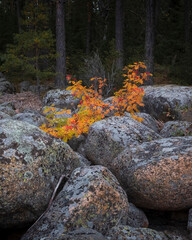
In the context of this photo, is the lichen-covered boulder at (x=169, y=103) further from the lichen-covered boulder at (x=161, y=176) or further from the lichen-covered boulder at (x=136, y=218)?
the lichen-covered boulder at (x=136, y=218)

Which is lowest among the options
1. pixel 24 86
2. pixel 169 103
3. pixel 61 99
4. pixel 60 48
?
pixel 24 86

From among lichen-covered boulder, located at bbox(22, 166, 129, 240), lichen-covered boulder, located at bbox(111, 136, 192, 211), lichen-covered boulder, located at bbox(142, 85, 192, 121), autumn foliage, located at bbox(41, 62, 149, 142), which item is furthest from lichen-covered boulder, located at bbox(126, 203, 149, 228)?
lichen-covered boulder, located at bbox(142, 85, 192, 121)

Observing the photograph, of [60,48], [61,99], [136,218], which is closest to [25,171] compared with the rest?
[136,218]

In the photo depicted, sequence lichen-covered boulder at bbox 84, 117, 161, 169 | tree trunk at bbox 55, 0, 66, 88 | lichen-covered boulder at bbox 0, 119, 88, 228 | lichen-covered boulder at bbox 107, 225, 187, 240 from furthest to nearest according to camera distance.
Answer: tree trunk at bbox 55, 0, 66, 88, lichen-covered boulder at bbox 84, 117, 161, 169, lichen-covered boulder at bbox 0, 119, 88, 228, lichen-covered boulder at bbox 107, 225, 187, 240

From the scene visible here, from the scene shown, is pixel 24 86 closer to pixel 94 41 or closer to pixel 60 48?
pixel 60 48

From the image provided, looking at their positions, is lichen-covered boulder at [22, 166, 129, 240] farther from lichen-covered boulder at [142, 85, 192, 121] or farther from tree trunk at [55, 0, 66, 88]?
tree trunk at [55, 0, 66, 88]

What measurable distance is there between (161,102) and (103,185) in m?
4.89

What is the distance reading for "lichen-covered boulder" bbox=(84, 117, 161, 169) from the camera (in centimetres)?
435

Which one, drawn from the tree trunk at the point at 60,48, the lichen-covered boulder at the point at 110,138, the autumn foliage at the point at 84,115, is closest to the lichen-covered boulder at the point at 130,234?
the lichen-covered boulder at the point at 110,138

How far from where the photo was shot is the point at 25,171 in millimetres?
2742

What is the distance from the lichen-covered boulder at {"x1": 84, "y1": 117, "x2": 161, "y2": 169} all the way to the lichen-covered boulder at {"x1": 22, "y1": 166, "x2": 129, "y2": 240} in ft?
4.67

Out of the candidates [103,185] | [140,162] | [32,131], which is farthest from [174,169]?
[32,131]

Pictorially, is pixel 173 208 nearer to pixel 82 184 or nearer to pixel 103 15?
pixel 82 184

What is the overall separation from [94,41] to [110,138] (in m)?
18.6
